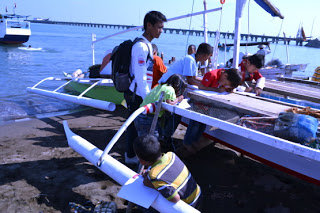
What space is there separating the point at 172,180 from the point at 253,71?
3.24 metres

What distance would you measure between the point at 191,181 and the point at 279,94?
9.51 feet

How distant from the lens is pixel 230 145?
13.3 ft

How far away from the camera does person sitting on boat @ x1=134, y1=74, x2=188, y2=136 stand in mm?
3365

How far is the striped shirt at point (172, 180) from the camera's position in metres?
2.42

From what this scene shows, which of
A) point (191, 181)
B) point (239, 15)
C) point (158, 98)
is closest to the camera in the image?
point (191, 181)

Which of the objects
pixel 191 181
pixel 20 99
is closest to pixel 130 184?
pixel 191 181

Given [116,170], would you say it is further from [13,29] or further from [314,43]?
[314,43]

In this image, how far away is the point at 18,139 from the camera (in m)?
5.73

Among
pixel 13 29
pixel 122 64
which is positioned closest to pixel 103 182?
pixel 122 64

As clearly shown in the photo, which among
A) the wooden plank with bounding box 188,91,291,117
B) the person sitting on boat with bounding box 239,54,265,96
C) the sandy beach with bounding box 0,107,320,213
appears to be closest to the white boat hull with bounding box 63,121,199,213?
the sandy beach with bounding box 0,107,320,213

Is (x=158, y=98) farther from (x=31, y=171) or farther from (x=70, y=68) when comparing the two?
(x=70, y=68)

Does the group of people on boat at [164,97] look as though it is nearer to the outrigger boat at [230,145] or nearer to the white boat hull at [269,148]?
the outrigger boat at [230,145]

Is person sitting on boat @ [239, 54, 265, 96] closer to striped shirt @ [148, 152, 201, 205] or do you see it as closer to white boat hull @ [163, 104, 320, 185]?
white boat hull @ [163, 104, 320, 185]

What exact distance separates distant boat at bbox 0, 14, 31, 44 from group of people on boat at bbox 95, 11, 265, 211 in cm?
3279
